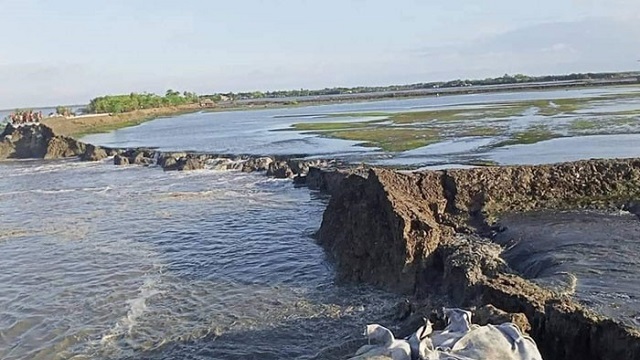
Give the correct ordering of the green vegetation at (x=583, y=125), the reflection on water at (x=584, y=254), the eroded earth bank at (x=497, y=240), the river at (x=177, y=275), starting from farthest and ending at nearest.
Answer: the green vegetation at (x=583, y=125), the river at (x=177, y=275), the reflection on water at (x=584, y=254), the eroded earth bank at (x=497, y=240)

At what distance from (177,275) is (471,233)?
9.34m

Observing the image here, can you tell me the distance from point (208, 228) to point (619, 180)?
52.0 ft

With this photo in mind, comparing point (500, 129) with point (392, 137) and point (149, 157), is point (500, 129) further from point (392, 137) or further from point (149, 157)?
point (149, 157)

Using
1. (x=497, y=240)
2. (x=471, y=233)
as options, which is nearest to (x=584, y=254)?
(x=497, y=240)

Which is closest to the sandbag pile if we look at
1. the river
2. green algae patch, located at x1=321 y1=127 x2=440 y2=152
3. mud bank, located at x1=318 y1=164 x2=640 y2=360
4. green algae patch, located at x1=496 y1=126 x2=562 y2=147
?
mud bank, located at x1=318 y1=164 x2=640 y2=360

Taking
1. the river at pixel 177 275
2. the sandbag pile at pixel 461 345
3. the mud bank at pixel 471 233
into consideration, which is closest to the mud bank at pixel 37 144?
the river at pixel 177 275

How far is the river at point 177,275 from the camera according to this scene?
14.0 m

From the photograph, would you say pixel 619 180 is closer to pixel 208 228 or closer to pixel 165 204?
pixel 208 228

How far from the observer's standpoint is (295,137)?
63469 millimetres

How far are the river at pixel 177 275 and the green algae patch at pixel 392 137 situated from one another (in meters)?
9.07

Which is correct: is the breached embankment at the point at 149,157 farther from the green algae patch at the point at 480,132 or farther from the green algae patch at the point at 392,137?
the green algae patch at the point at 480,132

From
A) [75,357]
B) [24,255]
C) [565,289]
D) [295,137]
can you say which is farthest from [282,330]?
[295,137]

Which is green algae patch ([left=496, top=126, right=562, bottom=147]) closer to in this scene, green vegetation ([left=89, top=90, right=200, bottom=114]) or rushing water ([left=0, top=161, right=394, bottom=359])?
rushing water ([left=0, top=161, right=394, bottom=359])

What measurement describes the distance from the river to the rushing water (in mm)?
47
